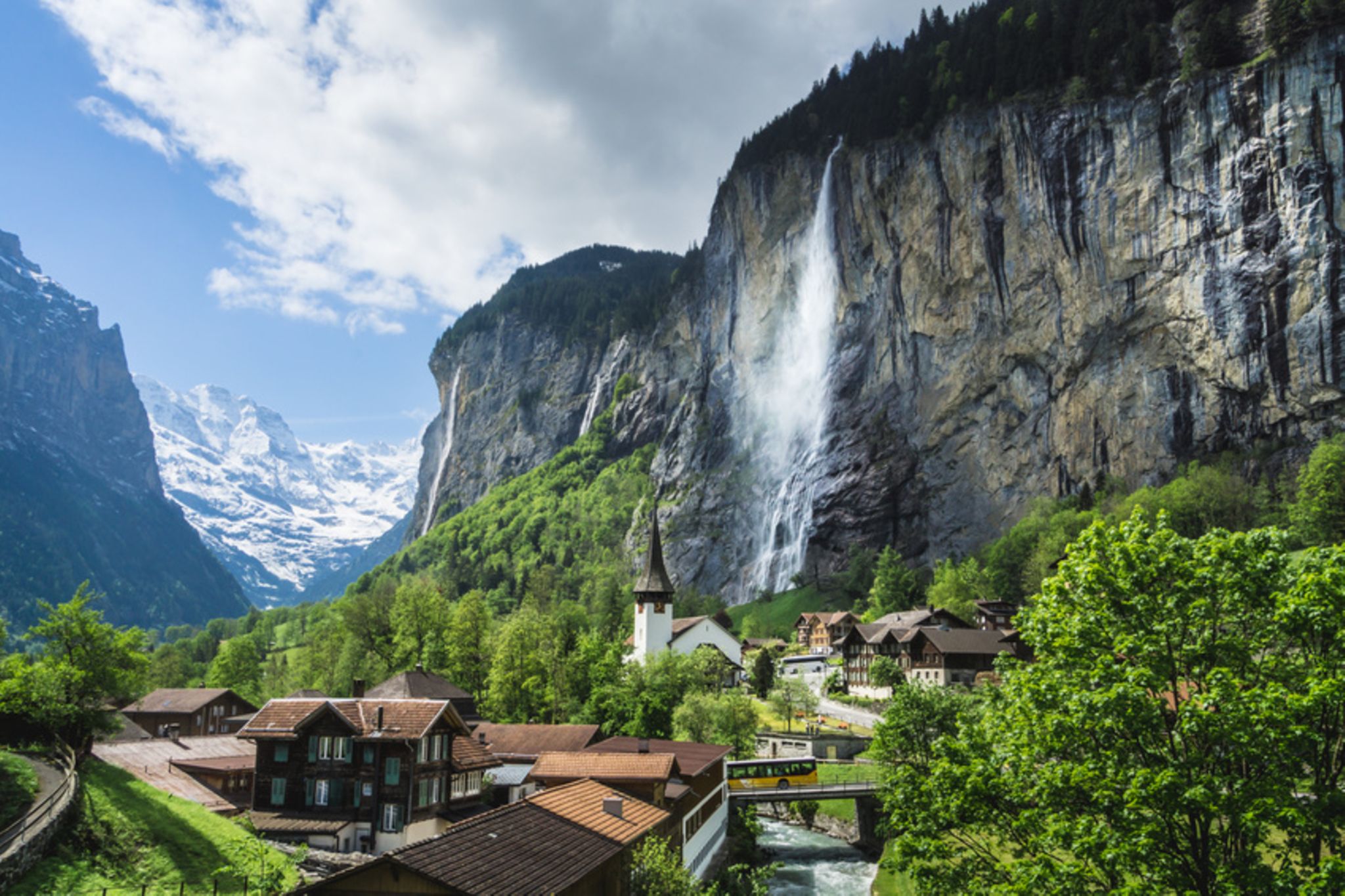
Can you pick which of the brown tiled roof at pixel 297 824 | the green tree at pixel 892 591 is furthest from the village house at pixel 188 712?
the green tree at pixel 892 591

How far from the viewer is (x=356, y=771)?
4300 centimetres

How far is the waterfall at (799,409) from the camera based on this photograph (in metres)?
146

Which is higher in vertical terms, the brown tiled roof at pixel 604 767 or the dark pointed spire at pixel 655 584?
the dark pointed spire at pixel 655 584

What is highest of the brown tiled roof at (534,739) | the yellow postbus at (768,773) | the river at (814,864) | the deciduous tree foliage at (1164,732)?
the deciduous tree foliage at (1164,732)

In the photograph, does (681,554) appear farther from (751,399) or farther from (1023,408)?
(1023,408)

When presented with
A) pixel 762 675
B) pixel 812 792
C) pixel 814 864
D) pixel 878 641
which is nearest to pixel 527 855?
pixel 814 864

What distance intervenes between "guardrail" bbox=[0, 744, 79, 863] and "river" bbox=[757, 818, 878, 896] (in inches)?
1210

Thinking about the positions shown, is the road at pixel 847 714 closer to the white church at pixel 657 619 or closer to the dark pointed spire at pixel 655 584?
the white church at pixel 657 619

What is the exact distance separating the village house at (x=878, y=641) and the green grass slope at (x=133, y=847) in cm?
6363

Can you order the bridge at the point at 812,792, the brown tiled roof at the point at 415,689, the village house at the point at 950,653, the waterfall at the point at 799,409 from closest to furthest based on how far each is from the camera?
1. the bridge at the point at 812,792
2. the brown tiled roof at the point at 415,689
3. the village house at the point at 950,653
4. the waterfall at the point at 799,409

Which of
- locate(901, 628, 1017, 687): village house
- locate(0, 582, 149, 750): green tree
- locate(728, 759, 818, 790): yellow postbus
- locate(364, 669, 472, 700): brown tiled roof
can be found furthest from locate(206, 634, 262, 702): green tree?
locate(901, 628, 1017, 687): village house

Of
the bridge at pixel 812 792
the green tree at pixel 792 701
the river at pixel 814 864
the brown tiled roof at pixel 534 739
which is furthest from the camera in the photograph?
the green tree at pixel 792 701

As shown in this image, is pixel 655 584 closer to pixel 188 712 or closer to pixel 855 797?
pixel 855 797

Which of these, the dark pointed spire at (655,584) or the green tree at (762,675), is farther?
the dark pointed spire at (655,584)
